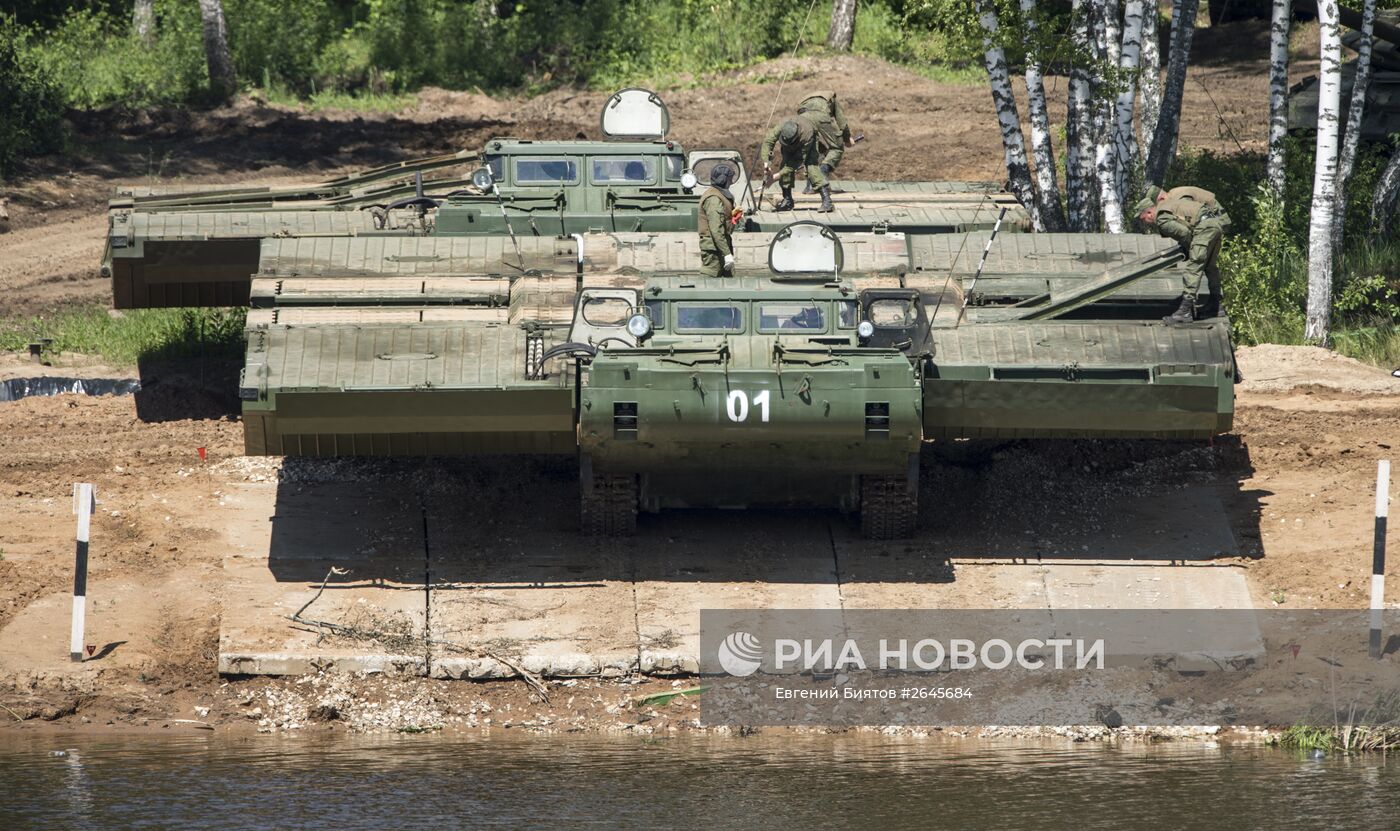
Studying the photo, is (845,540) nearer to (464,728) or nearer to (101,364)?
(464,728)

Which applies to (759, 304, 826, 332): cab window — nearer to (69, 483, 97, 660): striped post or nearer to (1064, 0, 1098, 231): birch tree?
(69, 483, 97, 660): striped post

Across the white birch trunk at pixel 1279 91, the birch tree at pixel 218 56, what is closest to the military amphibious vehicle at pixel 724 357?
the white birch trunk at pixel 1279 91

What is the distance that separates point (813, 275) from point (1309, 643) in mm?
4242

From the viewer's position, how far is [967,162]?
25641 millimetres

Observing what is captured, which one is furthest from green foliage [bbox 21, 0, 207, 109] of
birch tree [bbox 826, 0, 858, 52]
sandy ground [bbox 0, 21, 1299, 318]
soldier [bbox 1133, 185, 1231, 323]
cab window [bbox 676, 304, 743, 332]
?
soldier [bbox 1133, 185, 1231, 323]

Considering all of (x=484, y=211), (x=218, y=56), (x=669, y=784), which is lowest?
(x=669, y=784)

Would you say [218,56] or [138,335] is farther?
[218,56]

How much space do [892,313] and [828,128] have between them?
551 cm

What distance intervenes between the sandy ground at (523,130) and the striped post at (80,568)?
10.8m

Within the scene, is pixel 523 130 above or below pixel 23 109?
below

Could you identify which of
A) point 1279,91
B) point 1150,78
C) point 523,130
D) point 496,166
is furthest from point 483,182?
point 523,130

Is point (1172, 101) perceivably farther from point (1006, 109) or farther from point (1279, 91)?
point (1006, 109)

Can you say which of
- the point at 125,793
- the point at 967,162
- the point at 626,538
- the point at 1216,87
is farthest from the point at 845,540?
the point at 1216,87

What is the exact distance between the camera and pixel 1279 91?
1925 cm
